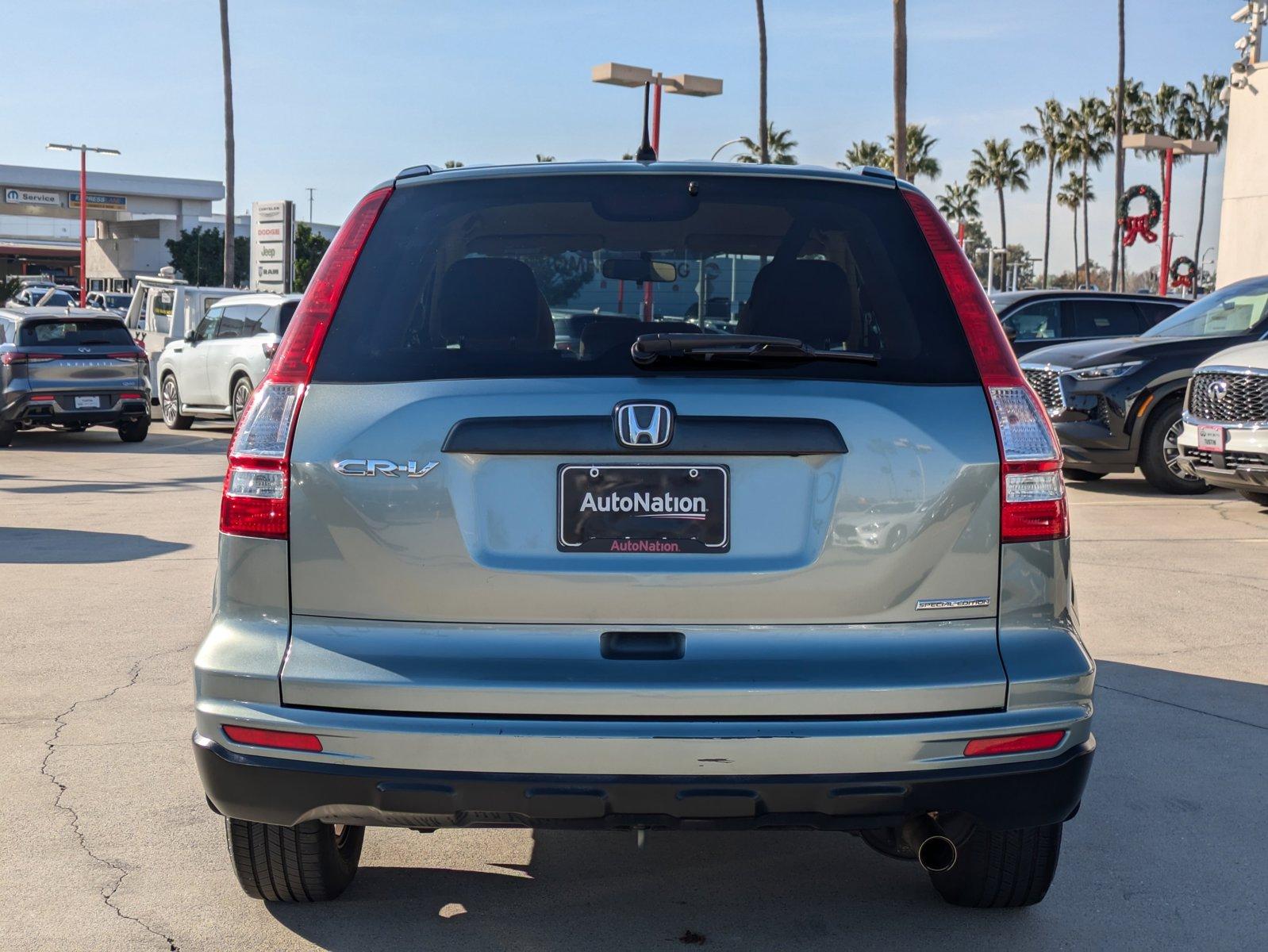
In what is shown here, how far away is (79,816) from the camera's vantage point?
4395mm

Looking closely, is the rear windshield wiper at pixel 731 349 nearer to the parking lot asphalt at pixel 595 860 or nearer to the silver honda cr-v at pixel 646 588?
the silver honda cr-v at pixel 646 588

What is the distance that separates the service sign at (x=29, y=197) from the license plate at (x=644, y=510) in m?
92.7

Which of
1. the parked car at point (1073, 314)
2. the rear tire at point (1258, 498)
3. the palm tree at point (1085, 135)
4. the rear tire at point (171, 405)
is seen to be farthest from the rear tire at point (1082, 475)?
the palm tree at point (1085, 135)

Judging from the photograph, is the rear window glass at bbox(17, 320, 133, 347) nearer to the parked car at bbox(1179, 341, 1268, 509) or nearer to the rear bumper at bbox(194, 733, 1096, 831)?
the parked car at bbox(1179, 341, 1268, 509)

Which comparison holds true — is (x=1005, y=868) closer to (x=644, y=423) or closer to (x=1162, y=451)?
(x=644, y=423)

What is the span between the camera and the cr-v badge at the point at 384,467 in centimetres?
298

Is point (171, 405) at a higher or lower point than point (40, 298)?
lower

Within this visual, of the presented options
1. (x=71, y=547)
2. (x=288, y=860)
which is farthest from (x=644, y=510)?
(x=71, y=547)

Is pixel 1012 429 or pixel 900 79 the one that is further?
pixel 900 79

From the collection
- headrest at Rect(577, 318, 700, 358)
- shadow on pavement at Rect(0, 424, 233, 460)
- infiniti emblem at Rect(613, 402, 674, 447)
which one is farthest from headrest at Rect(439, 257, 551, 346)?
shadow on pavement at Rect(0, 424, 233, 460)

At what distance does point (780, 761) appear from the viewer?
2879 millimetres

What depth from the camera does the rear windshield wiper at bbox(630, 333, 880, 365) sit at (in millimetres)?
3035

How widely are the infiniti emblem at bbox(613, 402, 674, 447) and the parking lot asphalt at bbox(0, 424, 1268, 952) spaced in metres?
1.30

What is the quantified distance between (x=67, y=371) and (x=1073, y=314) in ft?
39.5
